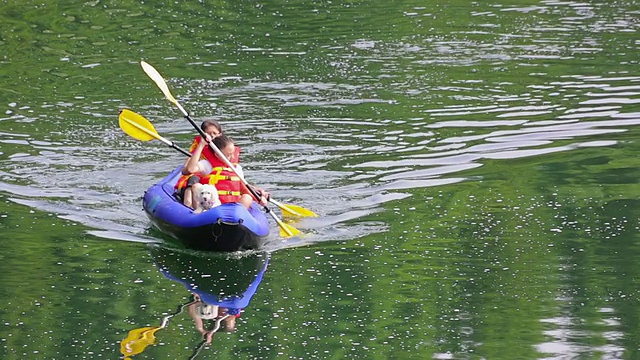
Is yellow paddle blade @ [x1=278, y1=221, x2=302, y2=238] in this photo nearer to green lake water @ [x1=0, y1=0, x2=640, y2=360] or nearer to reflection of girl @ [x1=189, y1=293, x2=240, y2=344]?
green lake water @ [x1=0, y1=0, x2=640, y2=360]

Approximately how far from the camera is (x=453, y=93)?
13406mm

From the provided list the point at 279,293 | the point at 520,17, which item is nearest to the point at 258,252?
the point at 279,293

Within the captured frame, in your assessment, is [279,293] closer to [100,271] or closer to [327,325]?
[327,325]

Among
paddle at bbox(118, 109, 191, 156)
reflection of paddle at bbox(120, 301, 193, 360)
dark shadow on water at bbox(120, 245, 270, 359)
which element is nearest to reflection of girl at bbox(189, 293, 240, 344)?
dark shadow on water at bbox(120, 245, 270, 359)

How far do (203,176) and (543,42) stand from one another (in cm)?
789

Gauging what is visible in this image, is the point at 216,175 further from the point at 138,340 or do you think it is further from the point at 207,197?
the point at 138,340

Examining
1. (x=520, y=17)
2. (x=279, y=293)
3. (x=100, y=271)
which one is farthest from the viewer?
(x=520, y=17)

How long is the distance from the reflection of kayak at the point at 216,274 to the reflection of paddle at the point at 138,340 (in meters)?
0.60

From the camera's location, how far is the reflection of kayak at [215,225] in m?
8.32

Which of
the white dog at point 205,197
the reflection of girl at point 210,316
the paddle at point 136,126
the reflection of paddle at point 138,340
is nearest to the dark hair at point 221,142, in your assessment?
the white dog at point 205,197

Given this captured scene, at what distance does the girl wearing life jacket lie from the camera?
9008 mm

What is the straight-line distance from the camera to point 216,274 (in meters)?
8.20

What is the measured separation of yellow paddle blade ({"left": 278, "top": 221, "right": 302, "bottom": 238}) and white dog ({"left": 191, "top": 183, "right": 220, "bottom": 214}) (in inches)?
21.3

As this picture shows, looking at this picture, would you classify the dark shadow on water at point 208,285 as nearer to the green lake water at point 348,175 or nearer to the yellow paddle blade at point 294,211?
the green lake water at point 348,175
